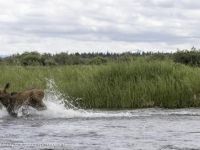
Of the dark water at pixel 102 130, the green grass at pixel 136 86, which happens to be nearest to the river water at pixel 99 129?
the dark water at pixel 102 130

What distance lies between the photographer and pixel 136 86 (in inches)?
823

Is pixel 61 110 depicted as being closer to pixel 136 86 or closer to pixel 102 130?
pixel 136 86

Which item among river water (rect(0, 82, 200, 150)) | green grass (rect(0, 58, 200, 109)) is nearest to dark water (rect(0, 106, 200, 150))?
river water (rect(0, 82, 200, 150))

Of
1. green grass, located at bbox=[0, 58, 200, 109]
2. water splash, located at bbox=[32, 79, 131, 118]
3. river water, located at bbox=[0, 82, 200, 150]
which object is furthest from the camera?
green grass, located at bbox=[0, 58, 200, 109]

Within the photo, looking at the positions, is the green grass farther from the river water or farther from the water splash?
the river water

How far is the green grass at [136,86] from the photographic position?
2056 cm

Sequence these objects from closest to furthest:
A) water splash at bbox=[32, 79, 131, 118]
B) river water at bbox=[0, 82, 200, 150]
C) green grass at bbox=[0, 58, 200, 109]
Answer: river water at bbox=[0, 82, 200, 150] < water splash at bbox=[32, 79, 131, 118] < green grass at bbox=[0, 58, 200, 109]

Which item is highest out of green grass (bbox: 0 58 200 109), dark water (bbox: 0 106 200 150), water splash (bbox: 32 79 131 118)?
green grass (bbox: 0 58 200 109)

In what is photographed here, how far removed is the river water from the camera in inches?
508

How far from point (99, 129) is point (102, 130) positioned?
0.19 meters

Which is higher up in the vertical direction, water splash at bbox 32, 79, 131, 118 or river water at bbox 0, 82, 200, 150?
water splash at bbox 32, 79, 131, 118

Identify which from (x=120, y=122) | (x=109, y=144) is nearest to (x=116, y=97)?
(x=120, y=122)

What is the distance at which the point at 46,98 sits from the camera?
66.4 feet

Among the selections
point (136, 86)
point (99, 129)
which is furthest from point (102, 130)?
point (136, 86)
